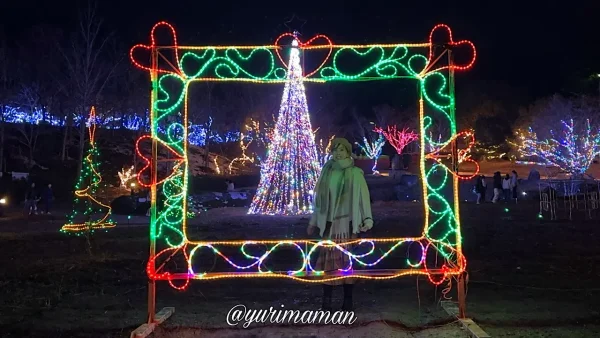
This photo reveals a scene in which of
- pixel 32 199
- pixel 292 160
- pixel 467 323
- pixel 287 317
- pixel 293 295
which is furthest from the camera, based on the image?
pixel 32 199

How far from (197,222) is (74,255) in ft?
22.6

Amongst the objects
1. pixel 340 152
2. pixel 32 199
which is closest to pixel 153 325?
pixel 340 152

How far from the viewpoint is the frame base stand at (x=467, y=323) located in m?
5.38

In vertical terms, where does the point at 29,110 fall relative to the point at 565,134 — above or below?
above

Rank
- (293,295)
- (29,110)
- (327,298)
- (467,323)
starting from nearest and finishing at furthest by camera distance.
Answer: (467,323) < (327,298) < (293,295) < (29,110)

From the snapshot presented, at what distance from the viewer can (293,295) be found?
7578mm

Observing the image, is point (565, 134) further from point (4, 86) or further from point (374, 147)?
point (4, 86)

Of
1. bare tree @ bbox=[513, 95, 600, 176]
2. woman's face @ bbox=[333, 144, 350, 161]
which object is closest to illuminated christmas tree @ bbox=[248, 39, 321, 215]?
woman's face @ bbox=[333, 144, 350, 161]

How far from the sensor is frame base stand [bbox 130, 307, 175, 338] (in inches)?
215

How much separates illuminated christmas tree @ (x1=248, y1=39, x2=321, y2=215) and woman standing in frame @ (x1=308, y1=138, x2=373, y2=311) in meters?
10.1

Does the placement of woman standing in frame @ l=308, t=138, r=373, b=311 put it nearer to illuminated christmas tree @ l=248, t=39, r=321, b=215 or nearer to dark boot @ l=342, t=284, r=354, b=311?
dark boot @ l=342, t=284, r=354, b=311

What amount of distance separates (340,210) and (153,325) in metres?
2.41

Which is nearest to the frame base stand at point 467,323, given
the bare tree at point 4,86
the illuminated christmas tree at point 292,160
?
the illuminated christmas tree at point 292,160

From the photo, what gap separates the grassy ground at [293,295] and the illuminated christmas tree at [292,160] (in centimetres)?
529
